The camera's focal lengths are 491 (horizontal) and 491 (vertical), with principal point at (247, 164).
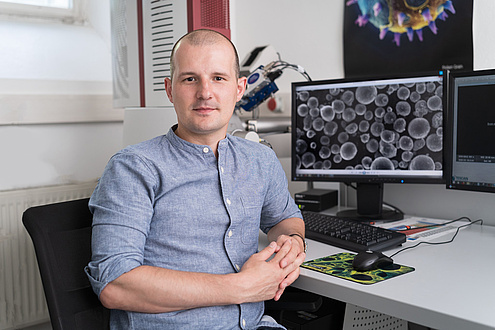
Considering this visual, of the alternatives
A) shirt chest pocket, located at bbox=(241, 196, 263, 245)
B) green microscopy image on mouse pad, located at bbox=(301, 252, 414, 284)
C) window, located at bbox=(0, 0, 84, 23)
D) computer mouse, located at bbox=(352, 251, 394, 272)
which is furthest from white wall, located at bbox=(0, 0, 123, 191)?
computer mouse, located at bbox=(352, 251, 394, 272)

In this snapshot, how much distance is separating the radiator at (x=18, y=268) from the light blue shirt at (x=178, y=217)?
942mm

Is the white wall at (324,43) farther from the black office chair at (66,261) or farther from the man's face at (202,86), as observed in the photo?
the black office chair at (66,261)

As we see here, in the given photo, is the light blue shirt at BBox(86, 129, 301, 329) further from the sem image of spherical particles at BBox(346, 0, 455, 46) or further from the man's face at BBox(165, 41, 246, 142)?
the sem image of spherical particles at BBox(346, 0, 455, 46)

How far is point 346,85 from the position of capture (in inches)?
68.5

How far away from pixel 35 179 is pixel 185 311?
1.19m

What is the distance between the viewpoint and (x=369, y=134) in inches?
67.6

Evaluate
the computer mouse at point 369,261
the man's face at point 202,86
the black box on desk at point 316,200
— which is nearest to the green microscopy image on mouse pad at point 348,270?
the computer mouse at point 369,261

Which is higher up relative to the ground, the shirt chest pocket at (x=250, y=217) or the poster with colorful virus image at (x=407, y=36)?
the poster with colorful virus image at (x=407, y=36)

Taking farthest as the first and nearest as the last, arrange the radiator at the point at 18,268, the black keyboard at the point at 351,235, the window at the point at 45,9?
the window at the point at 45,9 < the radiator at the point at 18,268 < the black keyboard at the point at 351,235

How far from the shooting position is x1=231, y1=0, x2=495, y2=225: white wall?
66.7 inches

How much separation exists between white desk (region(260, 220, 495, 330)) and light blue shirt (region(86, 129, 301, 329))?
20 cm

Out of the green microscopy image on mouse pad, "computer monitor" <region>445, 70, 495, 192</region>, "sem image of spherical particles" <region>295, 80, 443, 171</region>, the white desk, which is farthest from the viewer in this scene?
"sem image of spherical particles" <region>295, 80, 443, 171</region>

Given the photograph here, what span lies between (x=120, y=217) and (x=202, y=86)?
14.8 inches

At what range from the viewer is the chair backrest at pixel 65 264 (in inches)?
40.3
